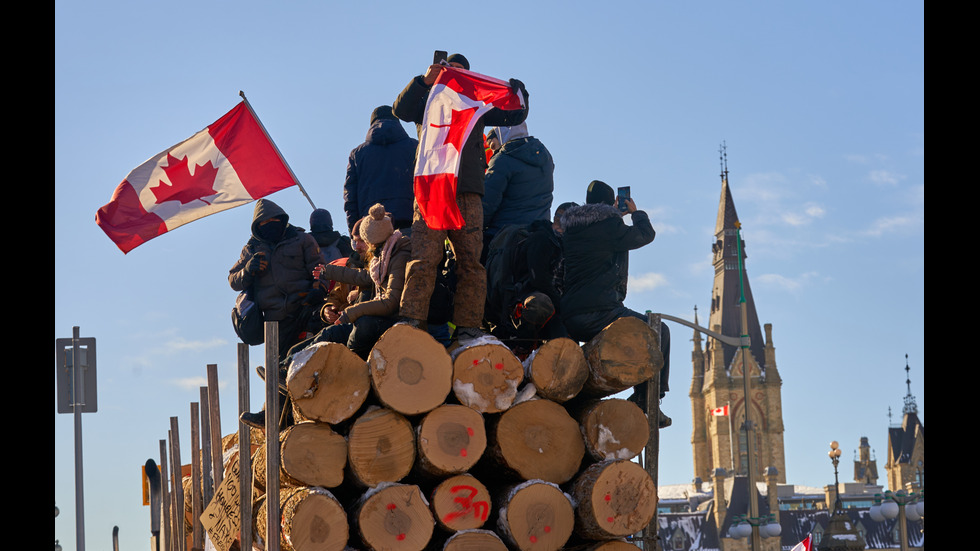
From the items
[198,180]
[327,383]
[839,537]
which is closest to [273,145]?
[198,180]

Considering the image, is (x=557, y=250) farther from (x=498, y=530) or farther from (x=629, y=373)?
(x=498, y=530)

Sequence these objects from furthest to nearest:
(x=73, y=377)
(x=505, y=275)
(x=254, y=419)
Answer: (x=73, y=377)
(x=505, y=275)
(x=254, y=419)

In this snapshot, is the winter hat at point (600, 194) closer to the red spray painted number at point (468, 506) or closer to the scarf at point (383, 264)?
the scarf at point (383, 264)

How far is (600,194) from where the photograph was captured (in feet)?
26.6

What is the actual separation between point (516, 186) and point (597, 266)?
3.67ft

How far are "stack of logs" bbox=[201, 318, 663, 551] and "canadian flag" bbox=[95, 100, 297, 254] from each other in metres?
3.17

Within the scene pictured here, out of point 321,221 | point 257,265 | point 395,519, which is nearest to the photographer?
point 395,519

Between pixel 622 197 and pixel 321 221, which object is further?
pixel 321 221

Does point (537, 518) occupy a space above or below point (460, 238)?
below

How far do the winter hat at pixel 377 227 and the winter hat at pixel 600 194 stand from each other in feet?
4.37

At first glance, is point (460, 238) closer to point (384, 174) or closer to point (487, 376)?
point (487, 376)

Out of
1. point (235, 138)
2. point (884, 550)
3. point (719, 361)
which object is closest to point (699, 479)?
point (719, 361)

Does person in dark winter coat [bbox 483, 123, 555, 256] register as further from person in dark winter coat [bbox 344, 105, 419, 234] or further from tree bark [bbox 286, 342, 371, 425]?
tree bark [bbox 286, 342, 371, 425]

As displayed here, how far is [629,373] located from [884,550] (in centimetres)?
10144
